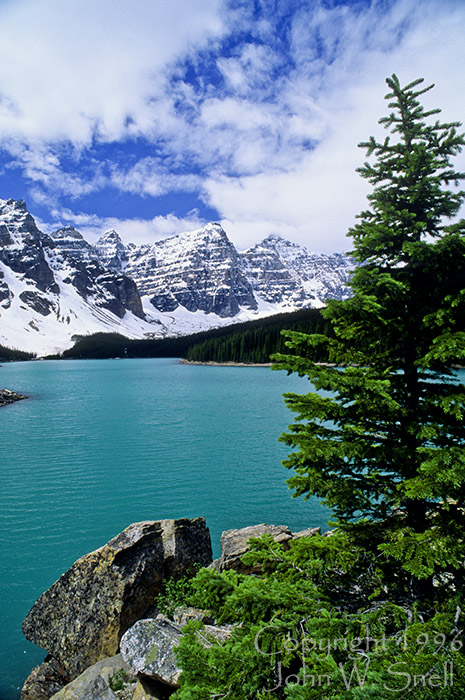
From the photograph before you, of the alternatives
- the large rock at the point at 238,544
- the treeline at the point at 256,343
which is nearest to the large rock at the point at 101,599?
the large rock at the point at 238,544

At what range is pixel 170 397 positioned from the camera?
6056cm

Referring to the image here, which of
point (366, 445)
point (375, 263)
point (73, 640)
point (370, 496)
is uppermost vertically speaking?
point (375, 263)

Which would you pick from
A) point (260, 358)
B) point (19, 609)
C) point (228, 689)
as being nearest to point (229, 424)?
point (19, 609)

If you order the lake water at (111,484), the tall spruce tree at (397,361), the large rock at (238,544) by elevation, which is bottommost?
the lake water at (111,484)

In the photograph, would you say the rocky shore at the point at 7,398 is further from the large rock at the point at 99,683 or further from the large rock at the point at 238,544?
the large rock at the point at 99,683

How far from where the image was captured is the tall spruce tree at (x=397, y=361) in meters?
5.55

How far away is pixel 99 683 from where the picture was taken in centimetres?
732

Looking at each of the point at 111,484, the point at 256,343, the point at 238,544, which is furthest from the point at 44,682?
the point at 256,343

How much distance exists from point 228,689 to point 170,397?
188ft

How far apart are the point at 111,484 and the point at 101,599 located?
1381cm

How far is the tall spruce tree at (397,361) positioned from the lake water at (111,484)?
9705mm

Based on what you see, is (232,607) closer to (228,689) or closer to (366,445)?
(228,689)

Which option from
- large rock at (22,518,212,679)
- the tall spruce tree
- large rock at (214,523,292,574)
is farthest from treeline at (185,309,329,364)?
the tall spruce tree

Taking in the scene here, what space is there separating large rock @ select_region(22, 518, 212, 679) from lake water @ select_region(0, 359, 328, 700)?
118 centimetres
